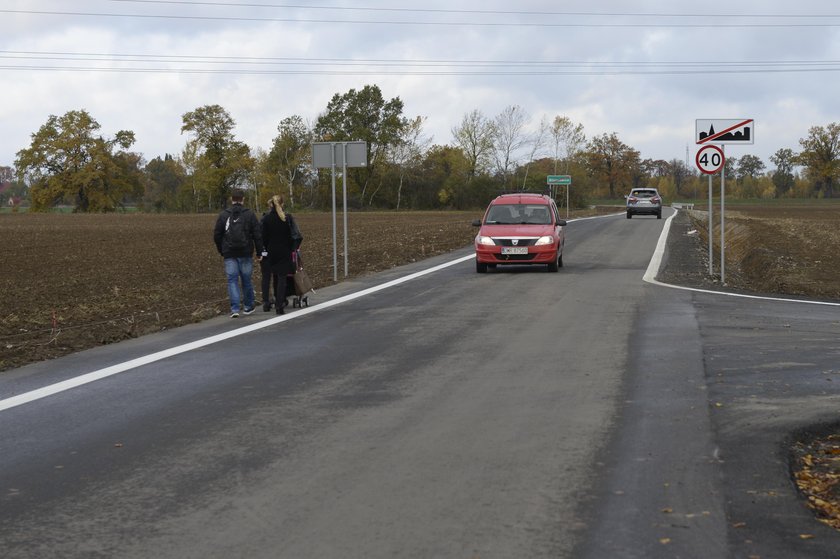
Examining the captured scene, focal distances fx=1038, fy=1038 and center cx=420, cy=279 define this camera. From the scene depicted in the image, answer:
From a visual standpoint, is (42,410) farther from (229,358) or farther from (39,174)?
(39,174)

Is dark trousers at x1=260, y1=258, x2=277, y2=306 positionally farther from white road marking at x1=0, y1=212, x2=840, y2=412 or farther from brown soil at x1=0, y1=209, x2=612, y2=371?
brown soil at x1=0, y1=209, x2=612, y2=371

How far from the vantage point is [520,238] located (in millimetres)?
22375

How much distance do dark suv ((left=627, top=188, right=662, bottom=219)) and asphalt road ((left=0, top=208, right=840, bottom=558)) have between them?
47.4 metres

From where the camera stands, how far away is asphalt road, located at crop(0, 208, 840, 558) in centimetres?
500

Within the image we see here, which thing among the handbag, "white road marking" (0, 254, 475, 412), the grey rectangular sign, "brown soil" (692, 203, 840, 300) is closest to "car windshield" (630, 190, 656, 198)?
"brown soil" (692, 203, 840, 300)

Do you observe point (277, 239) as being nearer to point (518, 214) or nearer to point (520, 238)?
point (520, 238)

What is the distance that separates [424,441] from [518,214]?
56.6 feet

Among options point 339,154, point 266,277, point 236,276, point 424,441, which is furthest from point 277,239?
point 424,441

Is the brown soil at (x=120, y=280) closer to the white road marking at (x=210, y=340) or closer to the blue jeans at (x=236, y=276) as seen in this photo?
the blue jeans at (x=236, y=276)

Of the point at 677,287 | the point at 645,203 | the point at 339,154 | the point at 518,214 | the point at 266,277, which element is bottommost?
the point at 677,287

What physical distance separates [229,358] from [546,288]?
355 inches

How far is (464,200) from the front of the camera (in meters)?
111

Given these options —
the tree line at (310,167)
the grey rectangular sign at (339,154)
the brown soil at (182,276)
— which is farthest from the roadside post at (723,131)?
the tree line at (310,167)

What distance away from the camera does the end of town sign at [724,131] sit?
21188 millimetres
